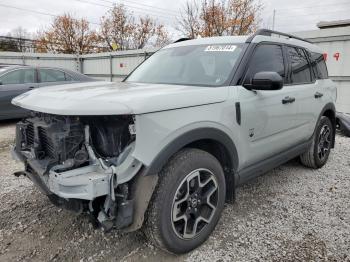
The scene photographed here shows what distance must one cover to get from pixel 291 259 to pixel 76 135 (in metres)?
2.00

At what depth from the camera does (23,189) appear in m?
3.82

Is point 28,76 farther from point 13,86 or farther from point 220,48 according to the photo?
point 220,48

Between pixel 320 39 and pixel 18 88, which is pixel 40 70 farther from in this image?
pixel 320 39

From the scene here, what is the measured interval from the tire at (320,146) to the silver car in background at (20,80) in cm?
616

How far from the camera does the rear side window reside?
14.2 ft

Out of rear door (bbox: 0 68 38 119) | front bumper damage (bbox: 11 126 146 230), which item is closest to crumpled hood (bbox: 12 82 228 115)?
front bumper damage (bbox: 11 126 146 230)

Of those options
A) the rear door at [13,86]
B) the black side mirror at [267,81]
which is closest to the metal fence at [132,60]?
the rear door at [13,86]

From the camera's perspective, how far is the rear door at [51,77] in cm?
810

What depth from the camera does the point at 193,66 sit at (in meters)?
3.24

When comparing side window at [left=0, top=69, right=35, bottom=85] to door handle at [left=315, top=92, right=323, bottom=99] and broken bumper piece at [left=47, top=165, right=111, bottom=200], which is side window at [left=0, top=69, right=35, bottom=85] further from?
door handle at [left=315, top=92, right=323, bottom=99]

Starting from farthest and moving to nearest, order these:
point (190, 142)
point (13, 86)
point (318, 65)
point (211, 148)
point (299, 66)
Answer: point (13, 86)
point (318, 65)
point (299, 66)
point (211, 148)
point (190, 142)

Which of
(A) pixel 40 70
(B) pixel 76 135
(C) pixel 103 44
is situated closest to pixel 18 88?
(A) pixel 40 70

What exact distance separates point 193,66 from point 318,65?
2.27 m

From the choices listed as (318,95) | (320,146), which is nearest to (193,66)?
(318,95)
